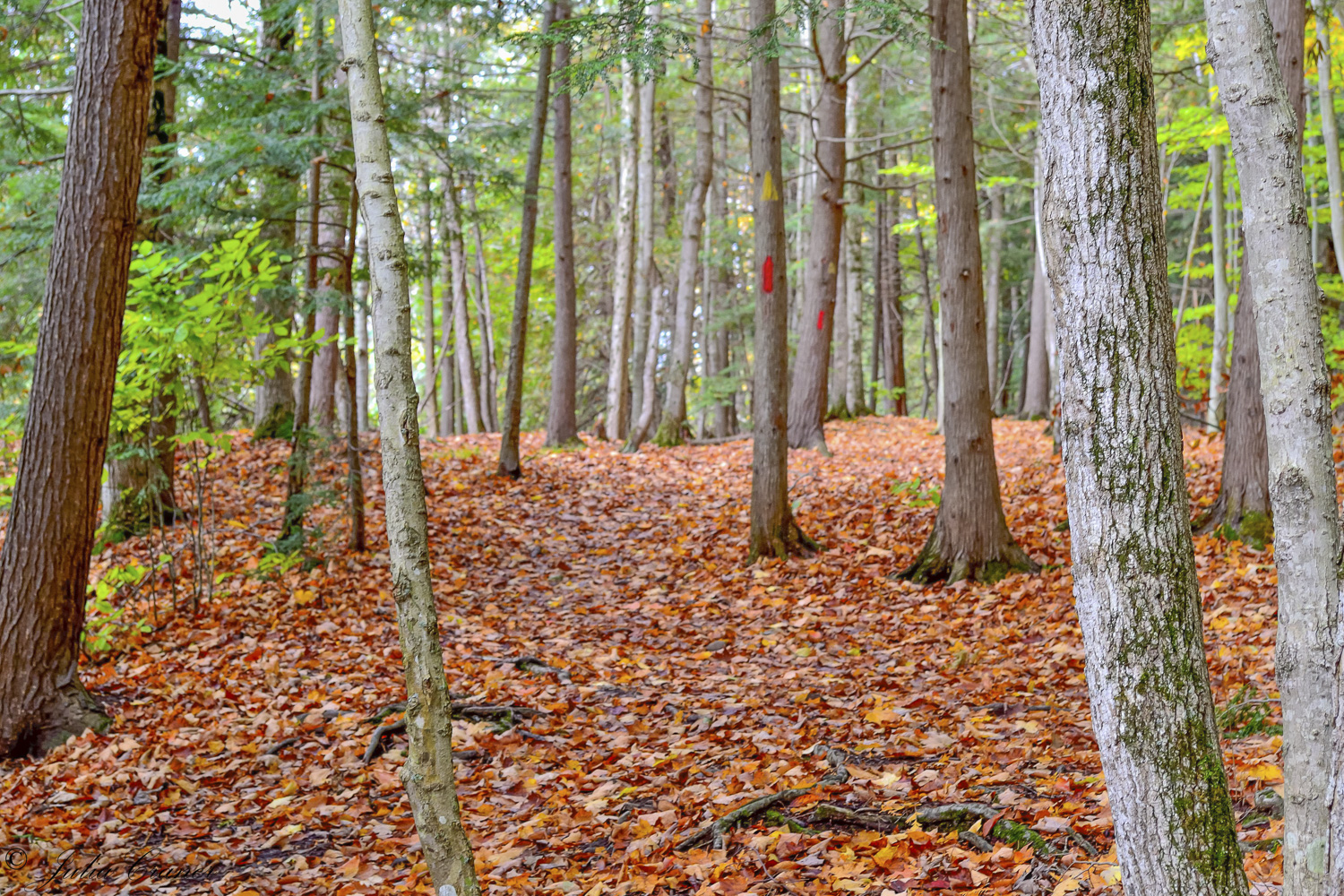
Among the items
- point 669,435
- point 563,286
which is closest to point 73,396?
point 563,286

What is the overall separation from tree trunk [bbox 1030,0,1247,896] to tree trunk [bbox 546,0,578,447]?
1092 cm

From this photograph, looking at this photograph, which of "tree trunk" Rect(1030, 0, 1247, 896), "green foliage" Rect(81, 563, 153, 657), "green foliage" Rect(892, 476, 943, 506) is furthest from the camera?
"green foliage" Rect(892, 476, 943, 506)

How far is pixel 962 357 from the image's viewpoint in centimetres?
780

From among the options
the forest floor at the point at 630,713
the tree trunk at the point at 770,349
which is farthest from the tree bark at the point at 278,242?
the tree trunk at the point at 770,349

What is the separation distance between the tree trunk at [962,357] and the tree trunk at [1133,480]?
5374 millimetres

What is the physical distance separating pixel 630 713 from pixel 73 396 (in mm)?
3897

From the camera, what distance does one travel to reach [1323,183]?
1147 cm

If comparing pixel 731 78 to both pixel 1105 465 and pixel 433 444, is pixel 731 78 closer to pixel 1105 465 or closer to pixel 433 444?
pixel 433 444

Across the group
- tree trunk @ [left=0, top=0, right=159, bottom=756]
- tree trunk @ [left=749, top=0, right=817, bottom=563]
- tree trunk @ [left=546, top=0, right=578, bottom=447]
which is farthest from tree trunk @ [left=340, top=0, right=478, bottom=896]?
tree trunk @ [left=546, top=0, right=578, bottom=447]

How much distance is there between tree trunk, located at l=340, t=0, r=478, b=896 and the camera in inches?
126

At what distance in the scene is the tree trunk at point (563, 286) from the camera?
13.0 meters

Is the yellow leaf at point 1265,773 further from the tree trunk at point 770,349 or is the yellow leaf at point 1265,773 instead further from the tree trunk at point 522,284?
the tree trunk at point 522,284

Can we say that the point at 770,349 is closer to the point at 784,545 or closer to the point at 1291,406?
the point at 784,545

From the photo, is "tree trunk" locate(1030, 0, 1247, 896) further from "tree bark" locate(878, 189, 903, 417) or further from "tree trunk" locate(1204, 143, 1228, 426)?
"tree bark" locate(878, 189, 903, 417)
